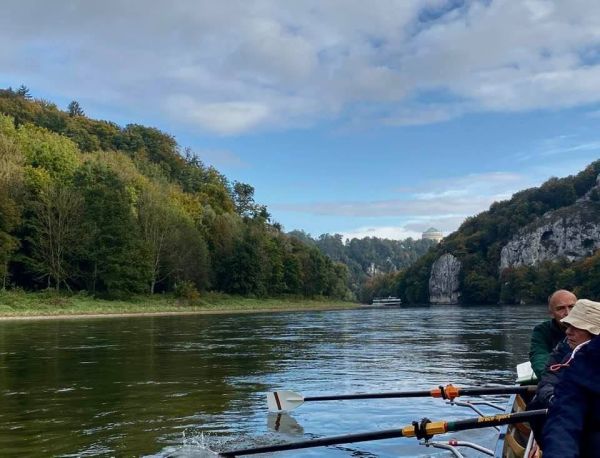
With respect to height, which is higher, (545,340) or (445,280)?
(545,340)

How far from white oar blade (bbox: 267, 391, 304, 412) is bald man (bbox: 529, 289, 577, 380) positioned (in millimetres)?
4443

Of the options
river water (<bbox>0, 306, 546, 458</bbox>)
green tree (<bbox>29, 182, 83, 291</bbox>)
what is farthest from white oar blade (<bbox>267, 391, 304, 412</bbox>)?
green tree (<bbox>29, 182, 83, 291</bbox>)

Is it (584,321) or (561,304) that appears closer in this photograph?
(584,321)

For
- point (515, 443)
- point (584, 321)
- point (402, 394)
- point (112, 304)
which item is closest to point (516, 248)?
point (112, 304)

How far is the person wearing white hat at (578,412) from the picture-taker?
373cm

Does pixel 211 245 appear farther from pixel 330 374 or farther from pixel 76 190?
pixel 330 374

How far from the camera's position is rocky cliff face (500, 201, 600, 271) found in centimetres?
12444

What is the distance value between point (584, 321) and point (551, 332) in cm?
425

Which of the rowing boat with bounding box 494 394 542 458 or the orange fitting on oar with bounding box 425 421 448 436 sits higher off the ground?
the orange fitting on oar with bounding box 425 421 448 436

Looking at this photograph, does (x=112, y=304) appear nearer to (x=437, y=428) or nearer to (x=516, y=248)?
(x=437, y=428)

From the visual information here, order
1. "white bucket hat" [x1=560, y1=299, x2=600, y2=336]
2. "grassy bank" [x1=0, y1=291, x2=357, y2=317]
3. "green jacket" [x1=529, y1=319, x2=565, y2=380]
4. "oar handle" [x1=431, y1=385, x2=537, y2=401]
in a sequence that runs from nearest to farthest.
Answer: "white bucket hat" [x1=560, y1=299, x2=600, y2=336] → "oar handle" [x1=431, y1=385, x2=537, y2=401] → "green jacket" [x1=529, y1=319, x2=565, y2=380] → "grassy bank" [x1=0, y1=291, x2=357, y2=317]

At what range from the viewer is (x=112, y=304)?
185 feet

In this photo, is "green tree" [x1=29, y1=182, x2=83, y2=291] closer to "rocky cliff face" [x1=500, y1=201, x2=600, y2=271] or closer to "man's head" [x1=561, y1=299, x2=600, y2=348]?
"man's head" [x1=561, y1=299, x2=600, y2=348]

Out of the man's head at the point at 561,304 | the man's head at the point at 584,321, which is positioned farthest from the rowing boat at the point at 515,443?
the man's head at the point at 561,304
